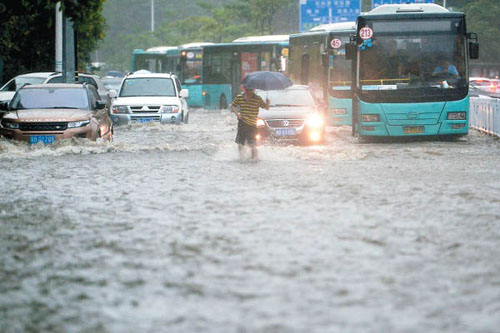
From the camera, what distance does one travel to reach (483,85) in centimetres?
6088

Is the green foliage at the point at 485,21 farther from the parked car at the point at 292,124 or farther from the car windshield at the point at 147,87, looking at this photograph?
the parked car at the point at 292,124

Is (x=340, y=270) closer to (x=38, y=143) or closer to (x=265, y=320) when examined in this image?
(x=265, y=320)

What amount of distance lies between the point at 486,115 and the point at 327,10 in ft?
80.6

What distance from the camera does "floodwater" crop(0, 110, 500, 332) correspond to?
6199mm

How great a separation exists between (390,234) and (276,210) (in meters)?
2.14

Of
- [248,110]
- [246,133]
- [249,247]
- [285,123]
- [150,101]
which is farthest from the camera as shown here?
[150,101]

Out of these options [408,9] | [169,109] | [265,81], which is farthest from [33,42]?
[265,81]

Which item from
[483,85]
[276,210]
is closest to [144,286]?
[276,210]

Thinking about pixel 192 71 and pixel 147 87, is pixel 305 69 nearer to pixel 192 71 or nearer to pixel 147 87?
pixel 147 87

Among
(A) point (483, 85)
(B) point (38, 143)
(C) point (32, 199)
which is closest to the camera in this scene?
(C) point (32, 199)

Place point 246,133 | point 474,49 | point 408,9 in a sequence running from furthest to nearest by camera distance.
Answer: point 408,9 < point 474,49 < point 246,133

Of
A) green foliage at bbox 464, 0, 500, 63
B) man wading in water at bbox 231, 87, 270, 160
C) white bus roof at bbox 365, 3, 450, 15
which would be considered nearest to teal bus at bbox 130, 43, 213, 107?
white bus roof at bbox 365, 3, 450, 15

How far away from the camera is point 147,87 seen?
27688 millimetres

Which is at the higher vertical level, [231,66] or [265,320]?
[231,66]
